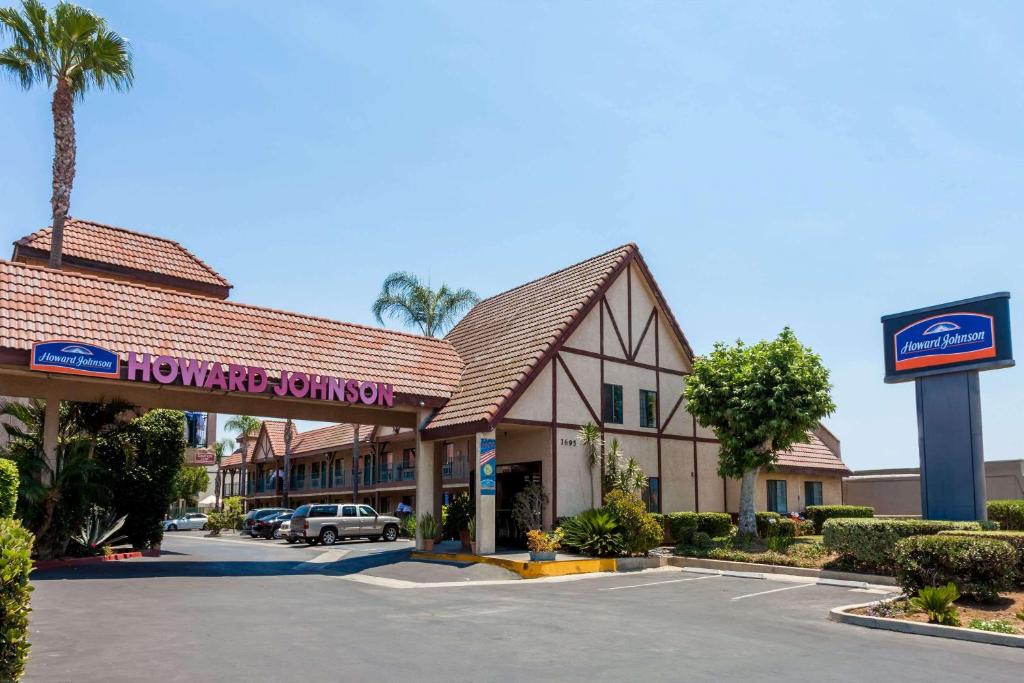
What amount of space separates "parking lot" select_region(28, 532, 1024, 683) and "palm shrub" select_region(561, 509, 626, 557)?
2.94 meters

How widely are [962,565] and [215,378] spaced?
17211 mm

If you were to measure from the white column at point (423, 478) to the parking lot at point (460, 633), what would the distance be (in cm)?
514

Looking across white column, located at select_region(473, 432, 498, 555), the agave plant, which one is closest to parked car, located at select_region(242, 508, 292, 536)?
the agave plant

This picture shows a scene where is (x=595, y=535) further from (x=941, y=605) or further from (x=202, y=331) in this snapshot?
(x=202, y=331)

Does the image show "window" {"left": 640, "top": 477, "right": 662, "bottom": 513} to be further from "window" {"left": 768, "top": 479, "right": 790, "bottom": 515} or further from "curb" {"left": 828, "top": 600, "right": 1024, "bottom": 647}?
"curb" {"left": 828, "top": 600, "right": 1024, "bottom": 647}

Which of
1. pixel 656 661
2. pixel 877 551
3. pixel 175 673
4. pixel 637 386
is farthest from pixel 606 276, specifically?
pixel 175 673

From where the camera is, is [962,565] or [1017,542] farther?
[1017,542]

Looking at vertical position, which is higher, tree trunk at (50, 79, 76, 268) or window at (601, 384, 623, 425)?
tree trunk at (50, 79, 76, 268)

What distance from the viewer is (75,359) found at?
19.4 metres

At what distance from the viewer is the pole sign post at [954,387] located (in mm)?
20844

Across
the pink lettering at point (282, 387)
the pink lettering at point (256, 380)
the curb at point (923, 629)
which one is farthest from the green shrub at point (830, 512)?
the pink lettering at point (256, 380)

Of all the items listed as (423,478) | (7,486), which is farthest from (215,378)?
(7,486)

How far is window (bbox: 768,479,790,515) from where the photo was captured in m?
33.7

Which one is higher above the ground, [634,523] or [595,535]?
[634,523]
